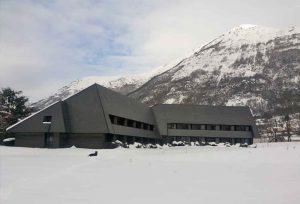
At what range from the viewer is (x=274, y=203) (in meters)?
10.7

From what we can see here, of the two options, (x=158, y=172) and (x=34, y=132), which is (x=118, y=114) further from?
(x=158, y=172)

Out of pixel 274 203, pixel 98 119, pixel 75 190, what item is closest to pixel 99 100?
pixel 98 119

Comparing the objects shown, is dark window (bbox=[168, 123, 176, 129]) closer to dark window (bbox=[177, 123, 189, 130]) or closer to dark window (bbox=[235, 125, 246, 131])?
dark window (bbox=[177, 123, 189, 130])

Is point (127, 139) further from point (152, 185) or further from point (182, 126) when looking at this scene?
point (152, 185)

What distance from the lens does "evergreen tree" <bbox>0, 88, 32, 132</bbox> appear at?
203 feet

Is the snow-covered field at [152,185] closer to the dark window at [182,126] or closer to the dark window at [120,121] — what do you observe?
the dark window at [120,121]

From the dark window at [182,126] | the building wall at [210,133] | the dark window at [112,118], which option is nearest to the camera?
the dark window at [112,118]

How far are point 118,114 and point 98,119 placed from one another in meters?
5.38

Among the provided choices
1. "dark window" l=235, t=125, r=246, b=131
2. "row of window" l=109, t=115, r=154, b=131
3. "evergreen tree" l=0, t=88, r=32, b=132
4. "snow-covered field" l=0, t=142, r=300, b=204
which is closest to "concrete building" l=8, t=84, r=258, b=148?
"row of window" l=109, t=115, r=154, b=131

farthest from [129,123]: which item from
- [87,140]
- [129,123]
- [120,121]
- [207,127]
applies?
[207,127]

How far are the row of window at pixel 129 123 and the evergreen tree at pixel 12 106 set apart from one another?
17.4 meters

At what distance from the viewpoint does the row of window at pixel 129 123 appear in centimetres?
5319

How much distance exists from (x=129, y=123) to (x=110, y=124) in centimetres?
1021

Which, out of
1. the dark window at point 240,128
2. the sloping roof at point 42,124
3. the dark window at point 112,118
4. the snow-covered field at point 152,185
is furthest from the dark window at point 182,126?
the snow-covered field at point 152,185
